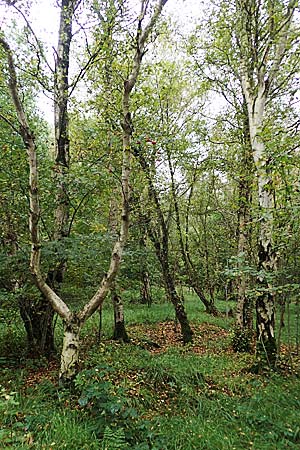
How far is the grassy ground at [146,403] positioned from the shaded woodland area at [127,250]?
2 centimetres

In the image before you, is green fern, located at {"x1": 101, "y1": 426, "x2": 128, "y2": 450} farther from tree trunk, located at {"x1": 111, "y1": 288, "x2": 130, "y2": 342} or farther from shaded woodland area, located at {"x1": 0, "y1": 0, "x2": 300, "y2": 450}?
tree trunk, located at {"x1": 111, "y1": 288, "x2": 130, "y2": 342}

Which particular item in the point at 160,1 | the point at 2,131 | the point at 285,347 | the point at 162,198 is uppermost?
the point at 160,1

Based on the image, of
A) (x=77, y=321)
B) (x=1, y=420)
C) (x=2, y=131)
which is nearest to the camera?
(x=1, y=420)

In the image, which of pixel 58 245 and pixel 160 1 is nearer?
pixel 160 1

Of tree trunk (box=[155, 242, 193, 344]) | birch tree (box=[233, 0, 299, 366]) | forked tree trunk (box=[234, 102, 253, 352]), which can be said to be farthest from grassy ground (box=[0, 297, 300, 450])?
tree trunk (box=[155, 242, 193, 344])

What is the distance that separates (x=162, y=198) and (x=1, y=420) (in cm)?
655

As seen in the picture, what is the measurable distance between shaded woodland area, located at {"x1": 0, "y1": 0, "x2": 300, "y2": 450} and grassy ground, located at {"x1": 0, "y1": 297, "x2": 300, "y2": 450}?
2 centimetres

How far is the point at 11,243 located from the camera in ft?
18.2

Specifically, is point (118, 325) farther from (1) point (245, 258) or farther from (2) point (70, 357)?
(2) point (70, 357)

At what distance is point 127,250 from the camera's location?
263 inches

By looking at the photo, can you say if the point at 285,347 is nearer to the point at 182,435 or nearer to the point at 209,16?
the point at 182,435

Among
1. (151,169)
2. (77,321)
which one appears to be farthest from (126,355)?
(151,169)

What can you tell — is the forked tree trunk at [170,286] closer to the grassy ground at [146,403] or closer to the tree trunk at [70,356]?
the grassy ground at [146,403]

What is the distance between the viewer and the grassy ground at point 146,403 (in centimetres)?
337
